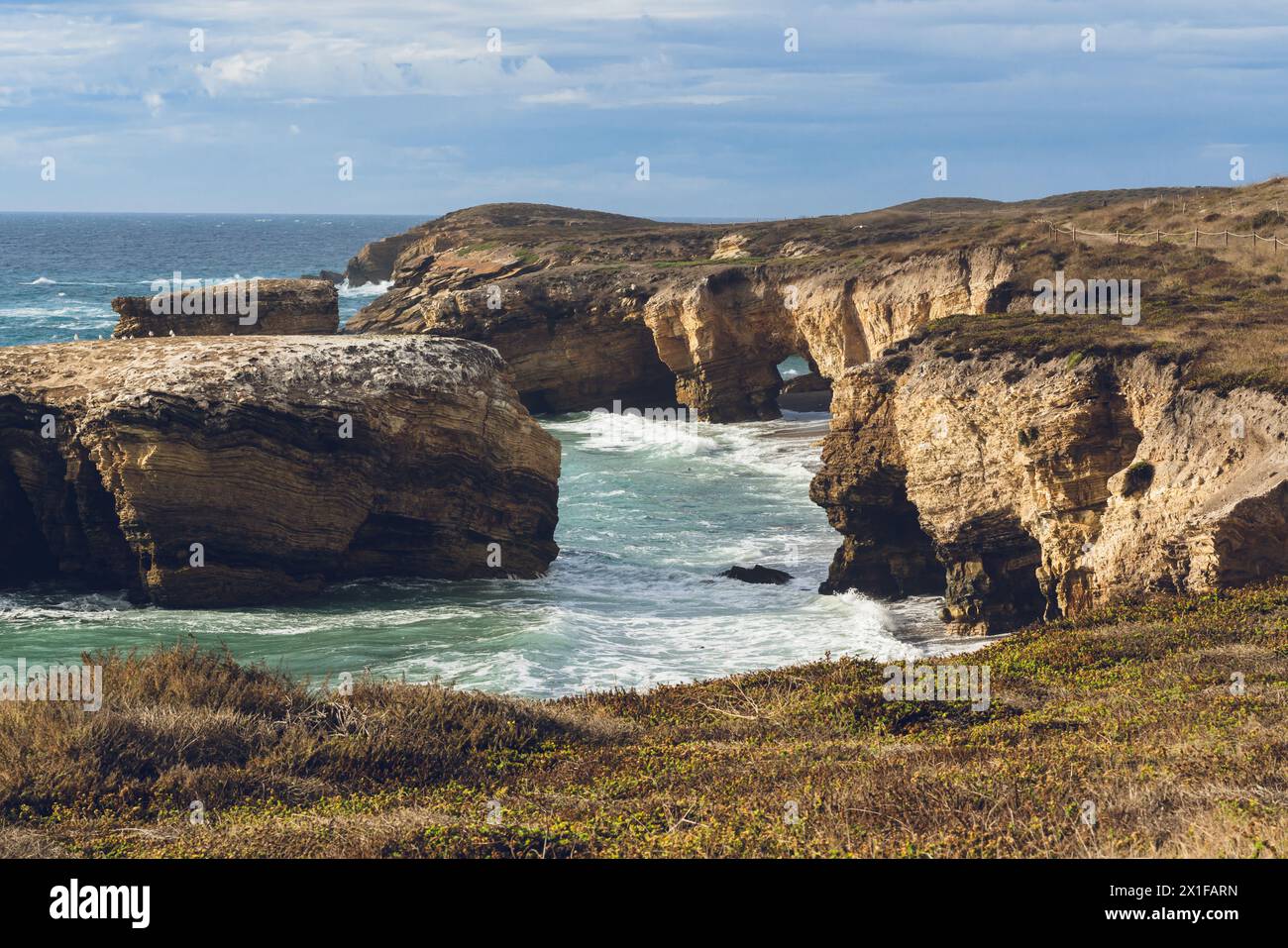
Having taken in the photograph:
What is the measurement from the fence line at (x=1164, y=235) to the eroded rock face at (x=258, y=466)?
977 inches

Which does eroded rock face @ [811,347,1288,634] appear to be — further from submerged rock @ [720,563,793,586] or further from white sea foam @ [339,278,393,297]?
white sea foam @ [339,278,393,297]

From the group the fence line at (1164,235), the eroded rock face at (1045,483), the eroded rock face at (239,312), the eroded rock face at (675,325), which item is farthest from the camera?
the eroded rock face at (675,325)

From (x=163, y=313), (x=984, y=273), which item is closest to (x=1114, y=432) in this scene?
(x=984, y=273)

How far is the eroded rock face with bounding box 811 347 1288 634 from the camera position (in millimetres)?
18078

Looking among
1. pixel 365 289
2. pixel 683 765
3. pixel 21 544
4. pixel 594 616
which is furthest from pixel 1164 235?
pixel 365 289

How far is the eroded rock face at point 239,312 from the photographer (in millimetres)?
34188

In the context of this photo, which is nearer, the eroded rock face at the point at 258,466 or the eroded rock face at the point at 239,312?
the eroded rock face at the point at 258,466

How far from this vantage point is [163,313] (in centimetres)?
3419

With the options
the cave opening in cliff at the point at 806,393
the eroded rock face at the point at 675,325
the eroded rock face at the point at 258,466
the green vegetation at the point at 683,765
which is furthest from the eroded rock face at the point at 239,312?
the cave opening in cliff at the point at 806,393

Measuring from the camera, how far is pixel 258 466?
24875 millimetres

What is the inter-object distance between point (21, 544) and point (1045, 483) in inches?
817

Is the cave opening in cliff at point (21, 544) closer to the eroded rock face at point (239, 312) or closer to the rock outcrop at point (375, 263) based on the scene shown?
the eroded rock face at point (239, 312)

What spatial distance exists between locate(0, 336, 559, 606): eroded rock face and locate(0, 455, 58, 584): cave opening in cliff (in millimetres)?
30

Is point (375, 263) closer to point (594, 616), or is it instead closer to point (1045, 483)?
point (594, 616)
